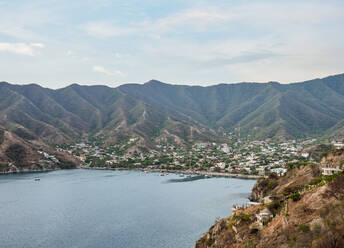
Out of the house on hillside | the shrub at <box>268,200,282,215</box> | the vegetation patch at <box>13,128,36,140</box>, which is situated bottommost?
the house on hillside

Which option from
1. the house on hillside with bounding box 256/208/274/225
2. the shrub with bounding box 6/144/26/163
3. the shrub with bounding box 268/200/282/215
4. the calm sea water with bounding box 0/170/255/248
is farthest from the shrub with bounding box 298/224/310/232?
the shrub with bounding box 6/144/26/163

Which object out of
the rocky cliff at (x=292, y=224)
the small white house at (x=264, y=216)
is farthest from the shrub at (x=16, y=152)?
the small white house at (x=264, y=216)

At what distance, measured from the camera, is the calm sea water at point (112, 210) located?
209ft

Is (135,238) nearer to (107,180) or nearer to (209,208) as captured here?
(209,208)

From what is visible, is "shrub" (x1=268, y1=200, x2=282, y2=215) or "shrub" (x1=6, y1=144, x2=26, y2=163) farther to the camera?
"shrub" (x1=6, y1=144, x2=26, y2=163)

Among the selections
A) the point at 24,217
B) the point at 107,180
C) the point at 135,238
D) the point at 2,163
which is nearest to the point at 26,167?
the point at 2,163

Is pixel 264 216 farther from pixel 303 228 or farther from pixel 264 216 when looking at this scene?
pixel 303 228

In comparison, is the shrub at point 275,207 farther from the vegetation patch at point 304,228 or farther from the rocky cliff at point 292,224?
the vegetation patch at point 304,228

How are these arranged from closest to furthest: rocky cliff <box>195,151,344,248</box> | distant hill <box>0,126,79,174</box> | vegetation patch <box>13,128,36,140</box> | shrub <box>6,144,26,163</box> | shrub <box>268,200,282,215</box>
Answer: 1. rocky cliff <box>195,151,344,248</box>
2. shrub <box>268,200,282,215</box>
3. distant hill <box>0,126,79,174</box>
4. shrub <box>6,144,26,163</box>
5. vegetation patch <box>13,128,36,140</box>

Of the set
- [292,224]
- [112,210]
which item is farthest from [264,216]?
[112,210]

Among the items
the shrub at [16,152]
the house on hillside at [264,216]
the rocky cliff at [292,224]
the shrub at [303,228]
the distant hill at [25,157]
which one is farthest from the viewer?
the shrub at [16,152]

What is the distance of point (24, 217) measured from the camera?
8000 centimetres

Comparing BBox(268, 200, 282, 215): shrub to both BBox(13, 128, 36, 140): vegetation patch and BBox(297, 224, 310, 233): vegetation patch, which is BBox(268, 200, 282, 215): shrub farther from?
BBox(13, 128, 36, 140): vegetation patch

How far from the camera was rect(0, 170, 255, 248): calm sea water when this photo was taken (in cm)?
6381
